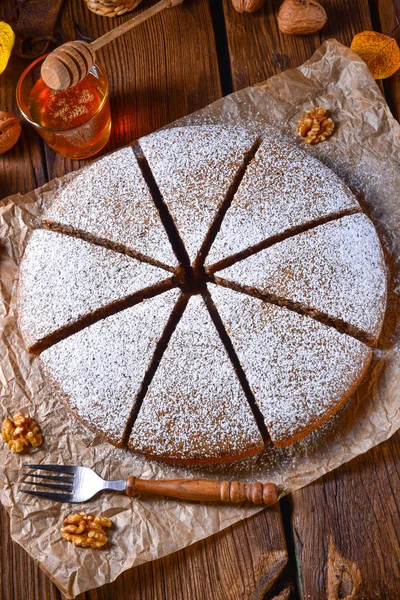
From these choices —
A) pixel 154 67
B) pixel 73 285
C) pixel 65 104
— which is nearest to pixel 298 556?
pixel 73 285

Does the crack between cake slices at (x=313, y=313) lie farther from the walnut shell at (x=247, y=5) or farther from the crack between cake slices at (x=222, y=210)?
the walnut shell at (x=247, y=5)

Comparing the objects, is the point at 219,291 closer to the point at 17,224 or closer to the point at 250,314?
the point at 250,314

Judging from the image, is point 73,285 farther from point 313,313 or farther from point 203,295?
point 313,313

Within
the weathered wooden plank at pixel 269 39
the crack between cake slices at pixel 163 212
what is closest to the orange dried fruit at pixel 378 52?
the weathered wooden plank at pixel 269 39

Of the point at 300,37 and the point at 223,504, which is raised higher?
the point at 300,37

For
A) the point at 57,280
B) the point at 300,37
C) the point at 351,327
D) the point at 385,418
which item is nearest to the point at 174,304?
the point at 57,280

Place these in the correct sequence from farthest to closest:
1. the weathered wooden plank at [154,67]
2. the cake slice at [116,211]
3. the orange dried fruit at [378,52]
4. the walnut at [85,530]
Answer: the weathered wooden plank at [154,67] → the orange dried fruit at [378,52] → the cake slice at [116,211] → the walnut at [85,530]

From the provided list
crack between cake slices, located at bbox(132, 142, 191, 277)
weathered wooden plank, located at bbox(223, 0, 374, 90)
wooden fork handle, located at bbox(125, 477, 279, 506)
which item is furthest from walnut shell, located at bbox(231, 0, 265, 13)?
wooden fork handle, located at bbox(125, 477, 279, 506)
